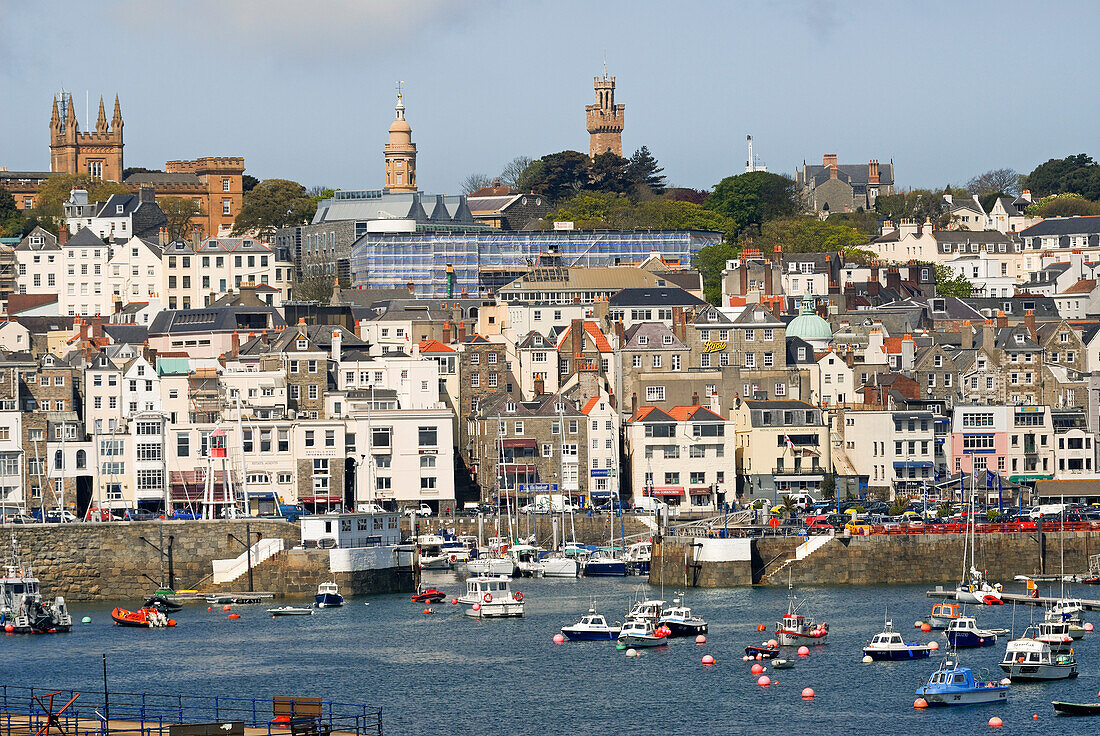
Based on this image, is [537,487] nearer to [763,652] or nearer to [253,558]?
[253,558]

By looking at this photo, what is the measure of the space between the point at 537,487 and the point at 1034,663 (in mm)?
41749

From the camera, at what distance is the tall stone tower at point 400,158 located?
518 feet

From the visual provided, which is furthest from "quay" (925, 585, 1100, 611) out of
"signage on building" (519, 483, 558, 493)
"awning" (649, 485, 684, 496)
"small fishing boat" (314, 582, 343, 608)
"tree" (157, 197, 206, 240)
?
"tree" (157, 197, 206, 240)

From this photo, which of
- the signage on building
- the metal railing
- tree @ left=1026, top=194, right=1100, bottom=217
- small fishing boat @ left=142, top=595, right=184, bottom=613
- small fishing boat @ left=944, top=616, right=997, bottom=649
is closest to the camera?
the metal railing

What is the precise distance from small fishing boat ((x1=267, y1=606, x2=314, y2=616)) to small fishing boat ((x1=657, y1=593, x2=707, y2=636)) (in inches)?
603

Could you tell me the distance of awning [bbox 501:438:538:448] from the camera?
10694 cm

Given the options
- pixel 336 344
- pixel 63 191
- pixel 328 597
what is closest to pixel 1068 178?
pixel 63 191

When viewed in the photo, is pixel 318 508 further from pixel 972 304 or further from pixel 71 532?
pixel 972 304

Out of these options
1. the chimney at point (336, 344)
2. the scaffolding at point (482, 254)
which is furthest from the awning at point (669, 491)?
the scaffolding at point (482, 254)

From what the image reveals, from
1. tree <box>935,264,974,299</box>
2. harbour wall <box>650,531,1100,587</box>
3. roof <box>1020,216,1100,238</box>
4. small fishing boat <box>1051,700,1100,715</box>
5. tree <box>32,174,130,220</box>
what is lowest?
small fishing boat <box>1051,700,1100,715</box>

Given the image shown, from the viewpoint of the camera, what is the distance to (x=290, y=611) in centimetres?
8456

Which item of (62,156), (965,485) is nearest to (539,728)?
(965,485)

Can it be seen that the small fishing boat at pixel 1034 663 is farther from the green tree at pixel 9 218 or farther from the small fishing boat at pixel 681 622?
the green tree at pixel 9 218

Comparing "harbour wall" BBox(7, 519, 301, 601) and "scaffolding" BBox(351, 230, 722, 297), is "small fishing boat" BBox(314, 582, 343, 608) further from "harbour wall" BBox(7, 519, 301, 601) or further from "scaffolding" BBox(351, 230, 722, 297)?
"scaffolding" BBox(351, 230, 722, 297)
